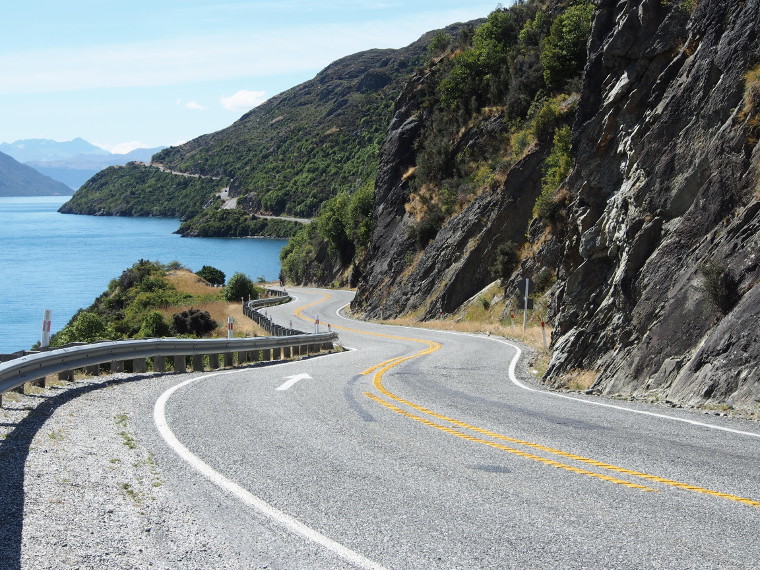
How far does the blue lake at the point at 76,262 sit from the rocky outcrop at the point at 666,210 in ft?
168

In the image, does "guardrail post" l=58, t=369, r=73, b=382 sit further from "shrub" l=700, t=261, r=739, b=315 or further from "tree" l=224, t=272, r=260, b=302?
"tree" l=224, t=272, r=260, b=302

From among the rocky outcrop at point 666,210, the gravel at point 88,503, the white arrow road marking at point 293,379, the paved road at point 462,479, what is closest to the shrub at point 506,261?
the rocky outcrop at point 666,210

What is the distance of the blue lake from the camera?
Answer: 77.8 m

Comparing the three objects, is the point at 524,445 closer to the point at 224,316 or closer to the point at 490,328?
the point at 490,328

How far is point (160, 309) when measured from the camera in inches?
2172

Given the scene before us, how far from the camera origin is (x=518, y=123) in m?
46.3

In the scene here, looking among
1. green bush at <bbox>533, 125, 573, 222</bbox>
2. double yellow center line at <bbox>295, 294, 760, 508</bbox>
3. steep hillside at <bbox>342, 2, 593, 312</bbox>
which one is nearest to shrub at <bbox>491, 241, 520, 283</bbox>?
steep hillside at <bbox>342, 2, 593, 312</bbox>

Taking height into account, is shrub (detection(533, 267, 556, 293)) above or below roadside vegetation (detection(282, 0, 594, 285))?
below

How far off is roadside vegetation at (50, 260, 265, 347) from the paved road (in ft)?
87.8

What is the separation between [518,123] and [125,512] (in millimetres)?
43227

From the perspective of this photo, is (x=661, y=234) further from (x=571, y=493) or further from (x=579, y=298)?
(x=571, y=493)

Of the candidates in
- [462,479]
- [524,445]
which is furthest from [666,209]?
[462,479]

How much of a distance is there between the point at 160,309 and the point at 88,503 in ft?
167

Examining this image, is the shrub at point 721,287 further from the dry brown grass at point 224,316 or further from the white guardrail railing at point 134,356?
the dry brown grass at point 224,316
